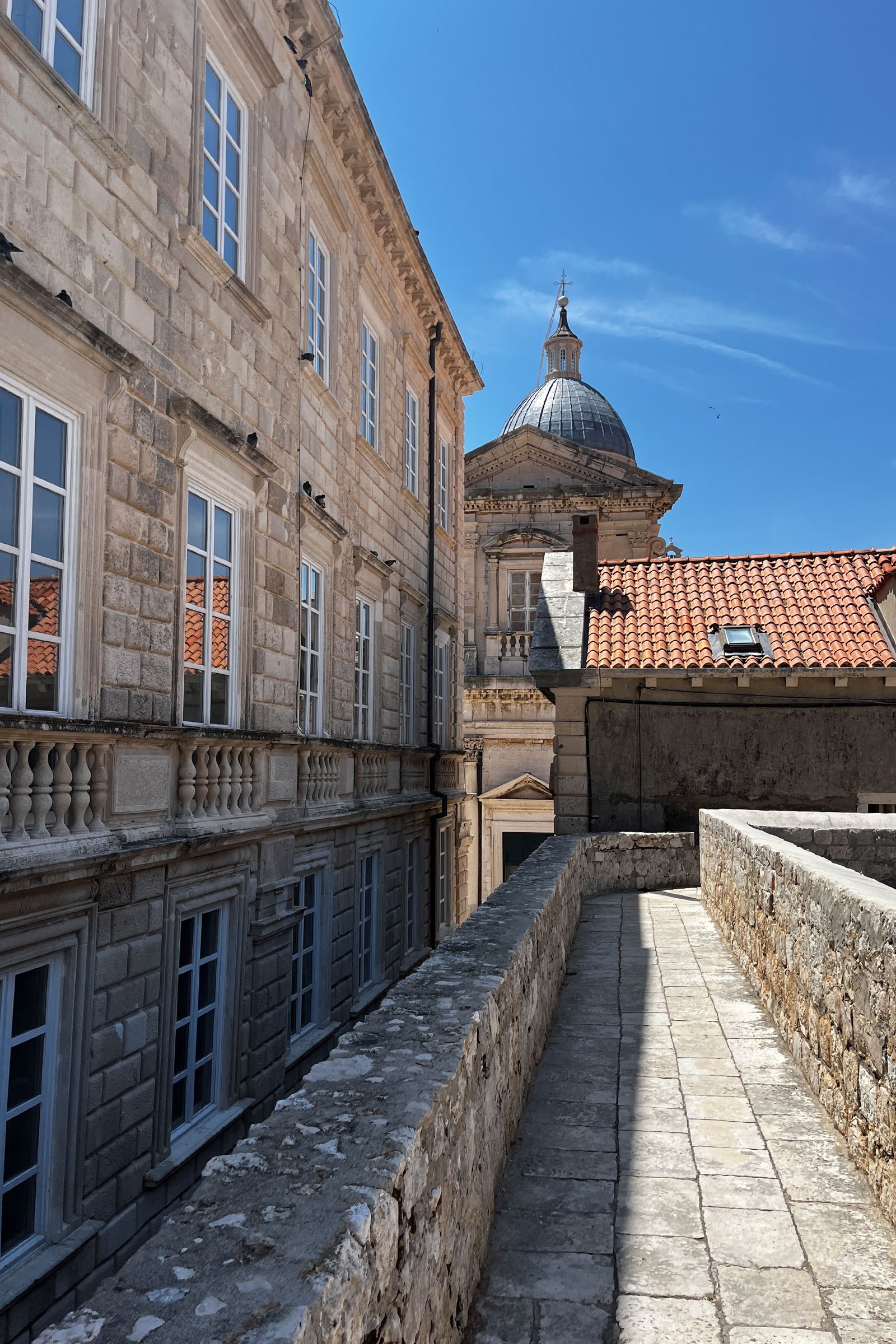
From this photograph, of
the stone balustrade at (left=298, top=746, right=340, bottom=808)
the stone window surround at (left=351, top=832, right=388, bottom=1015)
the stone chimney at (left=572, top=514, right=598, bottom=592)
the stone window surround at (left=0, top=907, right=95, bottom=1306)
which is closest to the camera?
the stone window surround at (left=0, top=907, right=95, bottom=1306)

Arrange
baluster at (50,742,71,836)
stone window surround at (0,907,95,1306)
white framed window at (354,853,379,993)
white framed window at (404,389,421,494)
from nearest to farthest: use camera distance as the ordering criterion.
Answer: stone window surround at (0,907,95,1306) < baluster at (50,742,71,836) < white framed window at (354,853,379,993) < white framed window at (404,389,421,494)

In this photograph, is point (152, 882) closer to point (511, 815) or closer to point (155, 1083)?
point (155, 1083)

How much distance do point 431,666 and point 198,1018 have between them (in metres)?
9.06

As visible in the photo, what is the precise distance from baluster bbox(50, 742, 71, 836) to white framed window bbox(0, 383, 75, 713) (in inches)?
10.1

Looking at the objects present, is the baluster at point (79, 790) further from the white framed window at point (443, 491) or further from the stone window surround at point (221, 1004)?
the white framed window at point (443, 491)

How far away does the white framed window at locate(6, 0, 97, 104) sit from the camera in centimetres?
532

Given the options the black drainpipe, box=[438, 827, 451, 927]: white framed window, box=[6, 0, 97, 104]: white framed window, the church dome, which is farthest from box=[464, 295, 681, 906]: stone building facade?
box=[6, 0, 97, 104]: white framed window

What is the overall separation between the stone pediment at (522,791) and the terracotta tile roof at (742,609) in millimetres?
8809

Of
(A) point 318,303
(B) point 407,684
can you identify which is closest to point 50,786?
(A) point 318,303

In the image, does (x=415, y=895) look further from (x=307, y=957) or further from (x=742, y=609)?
(x=742, y=609)

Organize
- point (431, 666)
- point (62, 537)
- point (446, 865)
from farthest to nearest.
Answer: point (446, 865), point (431, 666), point (62, 537)

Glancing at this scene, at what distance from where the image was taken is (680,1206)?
3.78 m

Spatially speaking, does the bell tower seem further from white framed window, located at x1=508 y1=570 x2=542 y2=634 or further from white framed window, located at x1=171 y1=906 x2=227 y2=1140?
white framed window, located at x1=171 y1=906 x2=227 y2=1140

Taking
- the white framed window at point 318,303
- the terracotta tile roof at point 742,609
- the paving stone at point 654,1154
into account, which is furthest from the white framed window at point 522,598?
the paving stone at point 654,1154
